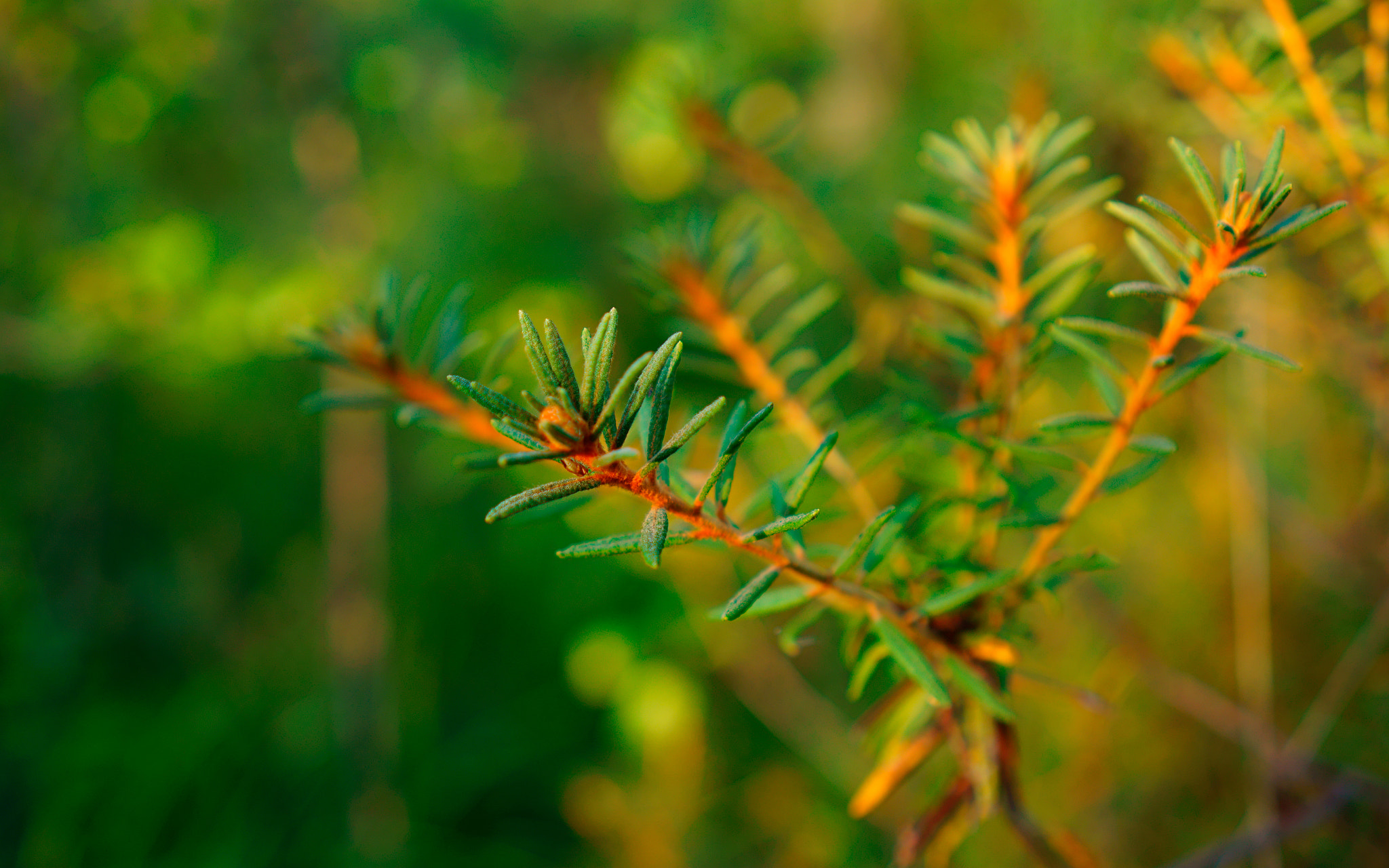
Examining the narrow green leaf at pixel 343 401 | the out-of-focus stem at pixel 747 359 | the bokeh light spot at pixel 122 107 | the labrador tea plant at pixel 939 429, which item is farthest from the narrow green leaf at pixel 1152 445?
the bokeh light spot at pixel 122 107

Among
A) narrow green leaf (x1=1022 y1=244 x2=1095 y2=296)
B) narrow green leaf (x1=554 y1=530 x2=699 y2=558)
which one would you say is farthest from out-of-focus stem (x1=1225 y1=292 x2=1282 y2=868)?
narrow green leaf (x1=554 y1=530 x2=699 y2=558)

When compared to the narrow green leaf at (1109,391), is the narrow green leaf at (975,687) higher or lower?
lower

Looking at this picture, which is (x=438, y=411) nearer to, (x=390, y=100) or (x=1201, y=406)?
(x=1201, y=406)

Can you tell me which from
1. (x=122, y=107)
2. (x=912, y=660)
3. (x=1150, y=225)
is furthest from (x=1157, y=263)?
(x=122, y=107)

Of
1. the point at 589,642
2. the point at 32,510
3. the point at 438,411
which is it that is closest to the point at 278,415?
the point at 32,510

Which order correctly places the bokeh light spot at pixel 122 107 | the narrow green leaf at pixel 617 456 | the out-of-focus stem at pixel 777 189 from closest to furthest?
the narrow green leaf at pixel 617 456 < the out-of-focus stem at pixel 777 189 < the bokeh light spot at pixel 122 107

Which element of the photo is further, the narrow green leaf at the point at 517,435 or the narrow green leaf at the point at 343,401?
the narrow green leaf at the point at 343,401

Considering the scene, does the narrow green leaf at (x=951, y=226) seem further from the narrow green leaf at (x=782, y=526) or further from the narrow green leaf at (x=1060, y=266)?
the narrow green leaf at (x=782, y=526)

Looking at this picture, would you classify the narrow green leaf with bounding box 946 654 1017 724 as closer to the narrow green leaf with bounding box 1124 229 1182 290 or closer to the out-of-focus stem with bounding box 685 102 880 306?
the narrow green leaf with bounding box 1124 229 1182 290
